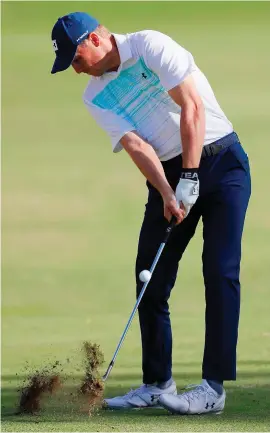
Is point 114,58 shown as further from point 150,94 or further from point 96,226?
point 96,226

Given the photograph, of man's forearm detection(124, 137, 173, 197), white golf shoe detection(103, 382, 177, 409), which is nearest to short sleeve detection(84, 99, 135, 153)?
man's forearm detection(124, 137, 173, 197)

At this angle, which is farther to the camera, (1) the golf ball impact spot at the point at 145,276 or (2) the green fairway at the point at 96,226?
(2) the green fairway at the point at 96,226

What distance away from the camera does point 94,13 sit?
21719 mm

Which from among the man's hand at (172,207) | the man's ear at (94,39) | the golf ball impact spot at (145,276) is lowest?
the golf ball impact spot at (145,276)

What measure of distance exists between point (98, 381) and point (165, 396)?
0.96 feet

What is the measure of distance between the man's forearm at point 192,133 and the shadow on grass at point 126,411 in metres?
1.09

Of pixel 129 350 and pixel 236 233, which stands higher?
pixel 236 233

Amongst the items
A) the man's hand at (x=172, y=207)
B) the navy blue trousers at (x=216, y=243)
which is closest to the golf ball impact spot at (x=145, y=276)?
the navy blue trousers at (x=216, y=243)

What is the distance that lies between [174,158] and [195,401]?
106 cm

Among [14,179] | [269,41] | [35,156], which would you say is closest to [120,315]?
[14,179]

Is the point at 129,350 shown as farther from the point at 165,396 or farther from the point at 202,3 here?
the point at 202,3

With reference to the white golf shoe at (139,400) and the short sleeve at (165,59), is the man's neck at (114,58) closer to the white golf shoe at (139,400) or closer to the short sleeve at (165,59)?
the short sleeve at (165,59)

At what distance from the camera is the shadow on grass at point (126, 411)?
5.52 metres

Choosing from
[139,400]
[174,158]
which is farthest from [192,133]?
[139,400]
